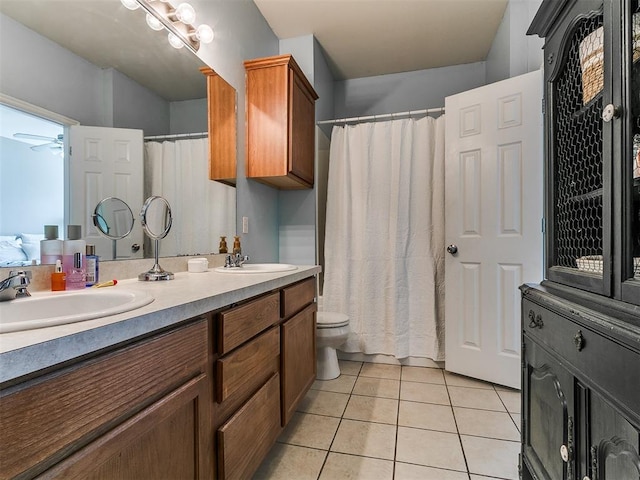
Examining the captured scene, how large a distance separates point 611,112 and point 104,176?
1484 millimetres

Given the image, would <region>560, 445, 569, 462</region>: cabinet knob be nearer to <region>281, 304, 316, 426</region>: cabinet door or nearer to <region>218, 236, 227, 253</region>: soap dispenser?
<region>281, 304, 316, 426</region>: cabinet door

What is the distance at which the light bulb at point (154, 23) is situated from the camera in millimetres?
1430

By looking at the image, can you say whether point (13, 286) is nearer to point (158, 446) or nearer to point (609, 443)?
point (158, 446)

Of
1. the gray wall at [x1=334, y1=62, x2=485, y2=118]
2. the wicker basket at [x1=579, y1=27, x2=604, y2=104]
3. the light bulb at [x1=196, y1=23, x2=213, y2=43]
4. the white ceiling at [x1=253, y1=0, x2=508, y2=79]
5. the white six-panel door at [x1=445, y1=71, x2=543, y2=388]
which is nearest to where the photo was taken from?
the wicker basket at [x1=579, y1=27, x2=604, y2=104]

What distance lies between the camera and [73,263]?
1.04 m

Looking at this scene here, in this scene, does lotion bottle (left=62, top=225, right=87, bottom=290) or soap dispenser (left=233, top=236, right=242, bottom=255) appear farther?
soap dispenser (left=233, top=236, right=242, bottom=255)

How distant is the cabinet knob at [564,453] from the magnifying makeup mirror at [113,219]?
5.03ft

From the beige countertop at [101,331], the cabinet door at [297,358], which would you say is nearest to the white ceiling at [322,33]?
the beige countertop at [101,331]

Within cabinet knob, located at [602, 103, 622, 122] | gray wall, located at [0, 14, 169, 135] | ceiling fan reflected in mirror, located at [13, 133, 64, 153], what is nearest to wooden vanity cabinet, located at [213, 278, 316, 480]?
ceiling fan reflected in mirror, located at [13, 133, 64, 153]

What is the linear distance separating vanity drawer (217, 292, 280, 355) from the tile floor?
2.18 ft

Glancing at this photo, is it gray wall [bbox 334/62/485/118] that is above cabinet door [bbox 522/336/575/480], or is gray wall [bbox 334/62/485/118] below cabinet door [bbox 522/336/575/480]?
above

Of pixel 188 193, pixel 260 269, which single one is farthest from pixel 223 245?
pixel 188 193

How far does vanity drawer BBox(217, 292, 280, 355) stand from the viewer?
98 cm

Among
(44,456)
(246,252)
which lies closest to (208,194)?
(246,252)
